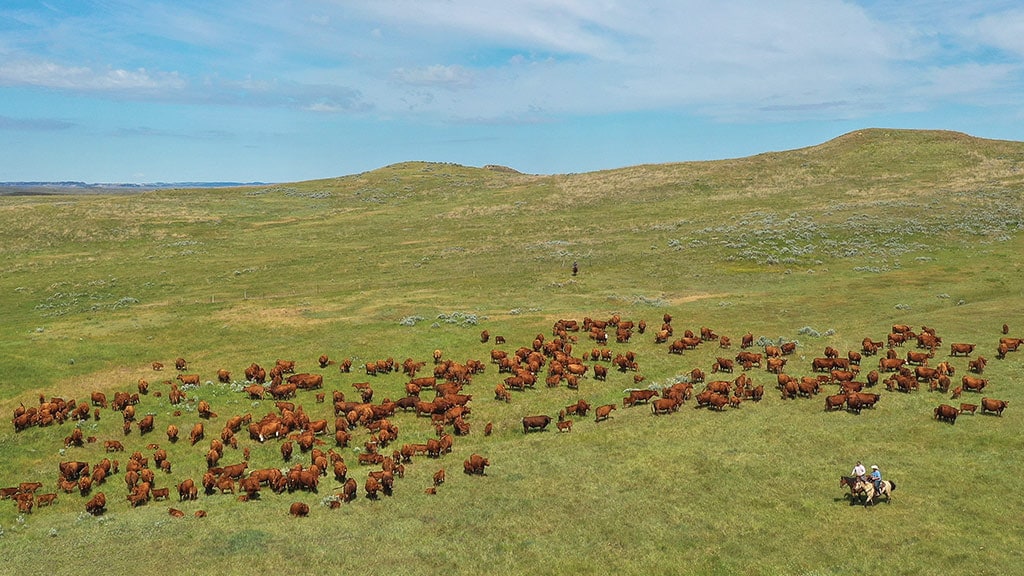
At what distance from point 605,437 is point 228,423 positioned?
15.3 metres

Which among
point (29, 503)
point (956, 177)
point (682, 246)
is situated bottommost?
point (29, 503)

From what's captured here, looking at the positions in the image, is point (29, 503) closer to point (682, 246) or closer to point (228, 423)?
point (228, 423)

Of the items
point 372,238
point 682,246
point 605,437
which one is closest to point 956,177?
point 682,246

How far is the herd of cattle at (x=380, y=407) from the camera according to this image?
2136 cm

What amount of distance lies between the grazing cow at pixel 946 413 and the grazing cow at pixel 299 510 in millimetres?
22974

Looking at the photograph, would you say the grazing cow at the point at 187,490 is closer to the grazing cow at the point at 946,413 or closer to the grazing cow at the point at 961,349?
the grazing cow at the point at 946,413

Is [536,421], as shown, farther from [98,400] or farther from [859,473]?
[98,400]

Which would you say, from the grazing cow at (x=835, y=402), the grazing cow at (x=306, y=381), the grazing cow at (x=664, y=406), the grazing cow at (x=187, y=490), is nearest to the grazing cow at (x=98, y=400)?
the grazing cow at (x=306, y=381)

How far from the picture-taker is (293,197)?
12475 centimetres

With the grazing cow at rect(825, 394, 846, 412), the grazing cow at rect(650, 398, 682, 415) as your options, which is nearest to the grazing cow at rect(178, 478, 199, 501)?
the grazing cow at rect(650, 398, 682, 415)

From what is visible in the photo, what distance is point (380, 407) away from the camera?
2742cm

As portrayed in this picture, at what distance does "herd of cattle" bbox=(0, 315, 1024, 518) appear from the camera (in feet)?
70.1

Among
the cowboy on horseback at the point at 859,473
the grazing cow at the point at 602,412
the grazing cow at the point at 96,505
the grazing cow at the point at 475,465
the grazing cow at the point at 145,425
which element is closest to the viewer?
the cowboy on horseback at the point at 859,473

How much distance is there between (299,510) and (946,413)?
23.2 metres
